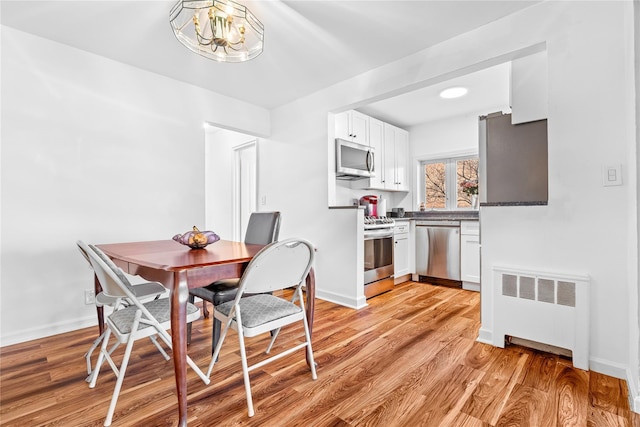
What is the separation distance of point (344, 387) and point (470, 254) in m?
2.70

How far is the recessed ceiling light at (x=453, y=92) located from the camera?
3439 millimetres

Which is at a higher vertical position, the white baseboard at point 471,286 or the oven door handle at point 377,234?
the oven door handle at point 377,234

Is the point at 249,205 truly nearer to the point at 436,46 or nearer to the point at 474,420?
the point at 436,46

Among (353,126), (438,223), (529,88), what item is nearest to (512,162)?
(529,88)

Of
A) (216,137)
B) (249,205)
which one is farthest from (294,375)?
(216,137)

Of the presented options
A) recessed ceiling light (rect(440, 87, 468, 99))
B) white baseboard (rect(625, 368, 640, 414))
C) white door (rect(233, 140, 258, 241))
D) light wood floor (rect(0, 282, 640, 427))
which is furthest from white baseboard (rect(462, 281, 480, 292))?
white door (rect(233, 140, 258, 241))

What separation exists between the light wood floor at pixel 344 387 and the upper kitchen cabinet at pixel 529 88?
1.70 m

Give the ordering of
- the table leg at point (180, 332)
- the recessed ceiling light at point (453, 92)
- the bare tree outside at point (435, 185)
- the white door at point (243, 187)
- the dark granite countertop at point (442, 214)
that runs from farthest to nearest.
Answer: the white door at point (243, 187)
the bare tree outside at point (435, 185)
the dark granite countertop at point (442, 214)
the recessed ceiling light at point (453, 92)
the table leg at point (180, 332)

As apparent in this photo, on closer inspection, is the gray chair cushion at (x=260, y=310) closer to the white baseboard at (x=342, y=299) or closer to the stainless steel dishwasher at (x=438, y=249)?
the white baseboard at (x=342, y=299)

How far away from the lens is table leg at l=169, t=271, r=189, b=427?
136cm

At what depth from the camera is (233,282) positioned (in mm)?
2189

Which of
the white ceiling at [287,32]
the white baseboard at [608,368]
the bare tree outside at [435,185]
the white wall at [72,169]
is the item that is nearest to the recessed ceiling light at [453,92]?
the white ceiling at [287,32]

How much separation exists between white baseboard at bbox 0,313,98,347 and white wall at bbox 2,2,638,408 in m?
0.06

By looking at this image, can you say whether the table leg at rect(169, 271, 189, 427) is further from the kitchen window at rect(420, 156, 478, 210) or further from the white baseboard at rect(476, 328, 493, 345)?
the kitchen window at rect(420, 156, 478, 210)
